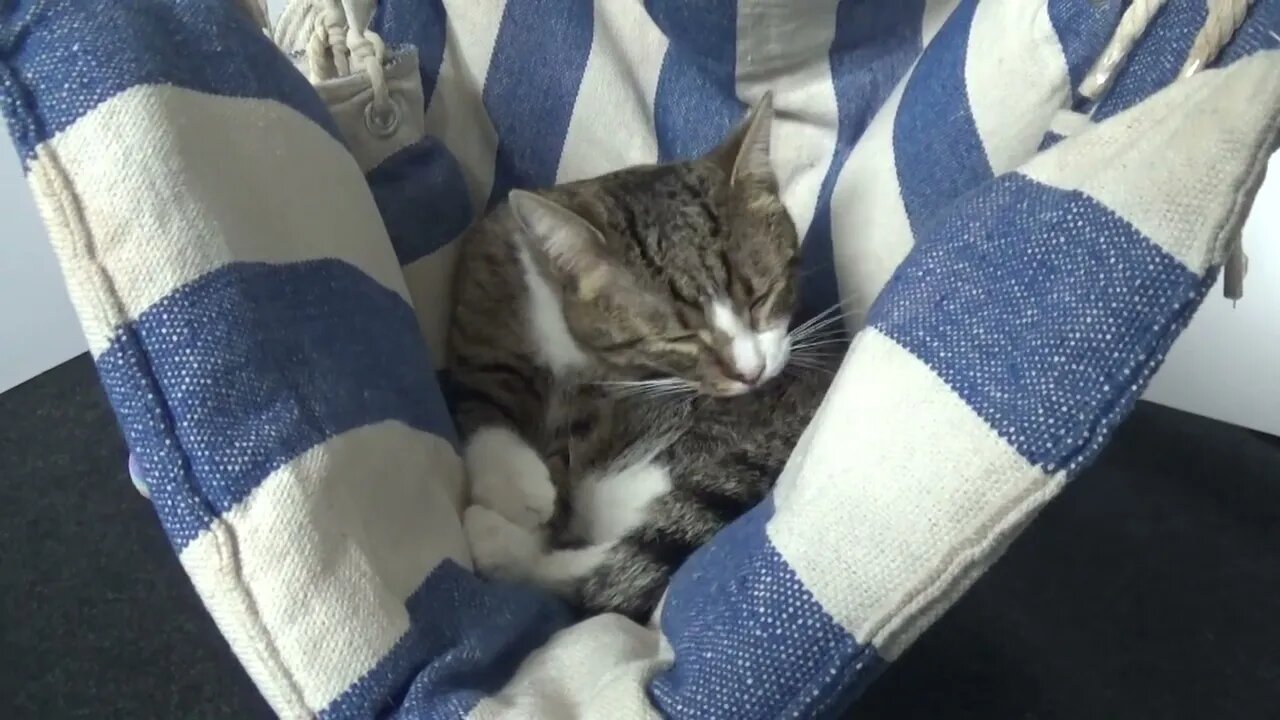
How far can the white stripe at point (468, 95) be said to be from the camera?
3.61 feet

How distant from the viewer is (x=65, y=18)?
0.69 meters

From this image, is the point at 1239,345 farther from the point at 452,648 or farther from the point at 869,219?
the point at 452,648

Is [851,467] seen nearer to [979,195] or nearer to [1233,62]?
[979,195]

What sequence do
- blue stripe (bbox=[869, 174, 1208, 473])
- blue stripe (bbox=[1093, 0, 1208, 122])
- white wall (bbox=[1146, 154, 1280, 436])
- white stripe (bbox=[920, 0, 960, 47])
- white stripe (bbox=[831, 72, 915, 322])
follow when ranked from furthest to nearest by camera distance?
white wall (bbox=[1146, 154, 1280, 436]), white stripe (bbox=[920, 0, 960, 47]), white stripe (bbox=[831, 72, 915, 322]), blue stripe (bbox=[1093, 0, 1208, 122]), blue stripe (bbox=[869, 174, 1208, 473])

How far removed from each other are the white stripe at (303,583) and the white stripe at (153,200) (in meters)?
0.14

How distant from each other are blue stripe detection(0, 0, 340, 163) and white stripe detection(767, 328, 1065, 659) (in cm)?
48

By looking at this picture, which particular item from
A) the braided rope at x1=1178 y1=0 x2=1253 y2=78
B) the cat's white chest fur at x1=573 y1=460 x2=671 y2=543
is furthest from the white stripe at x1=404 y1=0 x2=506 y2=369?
the braided rope at x1=1178 y1=0 x2=1253 y2=78

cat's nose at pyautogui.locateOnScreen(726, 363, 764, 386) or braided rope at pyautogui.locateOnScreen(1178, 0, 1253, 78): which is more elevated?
braided rope at pyautogui.locateOnScreen(1178, 0, 1253, 78)

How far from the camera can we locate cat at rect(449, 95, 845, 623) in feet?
2.92

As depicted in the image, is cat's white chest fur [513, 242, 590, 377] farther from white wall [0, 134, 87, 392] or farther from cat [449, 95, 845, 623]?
white wall [0, 134, 87, 392]

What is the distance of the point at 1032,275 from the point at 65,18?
620mm

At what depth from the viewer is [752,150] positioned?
0.98 m

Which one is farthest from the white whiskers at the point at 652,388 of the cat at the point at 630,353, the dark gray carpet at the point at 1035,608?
the dark gray carpet at the point at 1035,608

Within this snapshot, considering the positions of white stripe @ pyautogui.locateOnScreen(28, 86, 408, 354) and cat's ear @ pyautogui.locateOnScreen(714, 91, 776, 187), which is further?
cat's ear @ pyautogui.locateOnScreen(714, 91, 776, 187)
